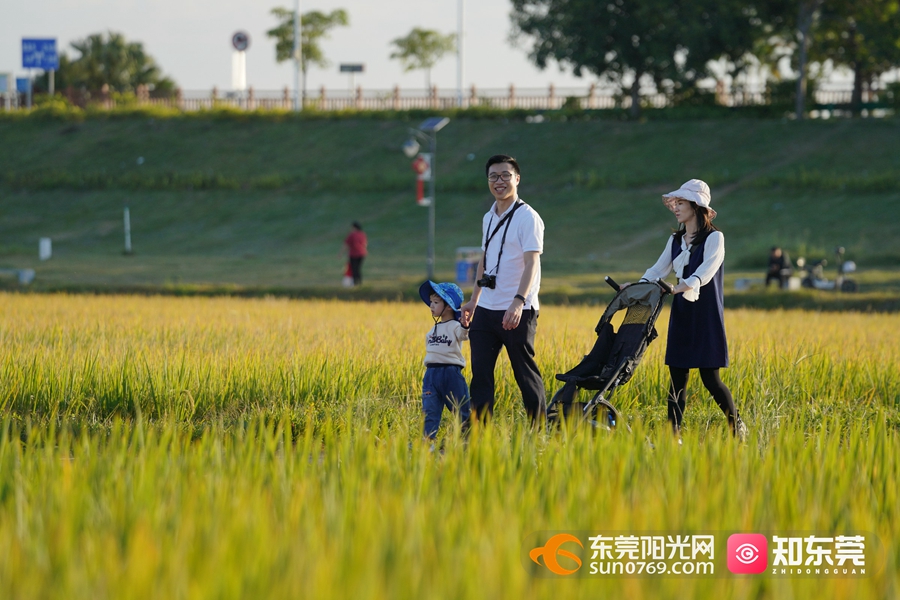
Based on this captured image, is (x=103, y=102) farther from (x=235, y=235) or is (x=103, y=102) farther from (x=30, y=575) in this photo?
(x=30, y=575)

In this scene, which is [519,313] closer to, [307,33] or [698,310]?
[698,310]

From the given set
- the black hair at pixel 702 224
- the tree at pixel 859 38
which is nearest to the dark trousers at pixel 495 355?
the black hair at pixel 702 224

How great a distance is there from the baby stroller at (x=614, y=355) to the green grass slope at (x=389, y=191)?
18.9 m

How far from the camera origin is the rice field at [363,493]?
2496 mm

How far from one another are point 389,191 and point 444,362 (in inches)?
1594

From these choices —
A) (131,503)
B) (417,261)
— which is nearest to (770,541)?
(131,503)

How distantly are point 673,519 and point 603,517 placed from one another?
0.23 metres

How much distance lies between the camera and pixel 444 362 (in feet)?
19.0

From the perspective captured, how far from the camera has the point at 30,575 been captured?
247cm

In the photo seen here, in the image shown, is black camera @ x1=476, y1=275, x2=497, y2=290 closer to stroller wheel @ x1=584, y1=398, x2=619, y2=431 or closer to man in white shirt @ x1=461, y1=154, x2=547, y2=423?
man in white shirt @ x1=461, y1=154, x2=547, y2=423

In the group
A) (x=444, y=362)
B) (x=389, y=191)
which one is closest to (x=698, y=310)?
(x=444, y=362)

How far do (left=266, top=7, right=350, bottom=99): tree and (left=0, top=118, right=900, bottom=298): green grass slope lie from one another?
1140 inches

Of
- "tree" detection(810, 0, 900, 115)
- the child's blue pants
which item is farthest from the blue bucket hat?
"tree" detection(810, 0, 900, 115)

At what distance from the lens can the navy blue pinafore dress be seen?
19.2 feet
